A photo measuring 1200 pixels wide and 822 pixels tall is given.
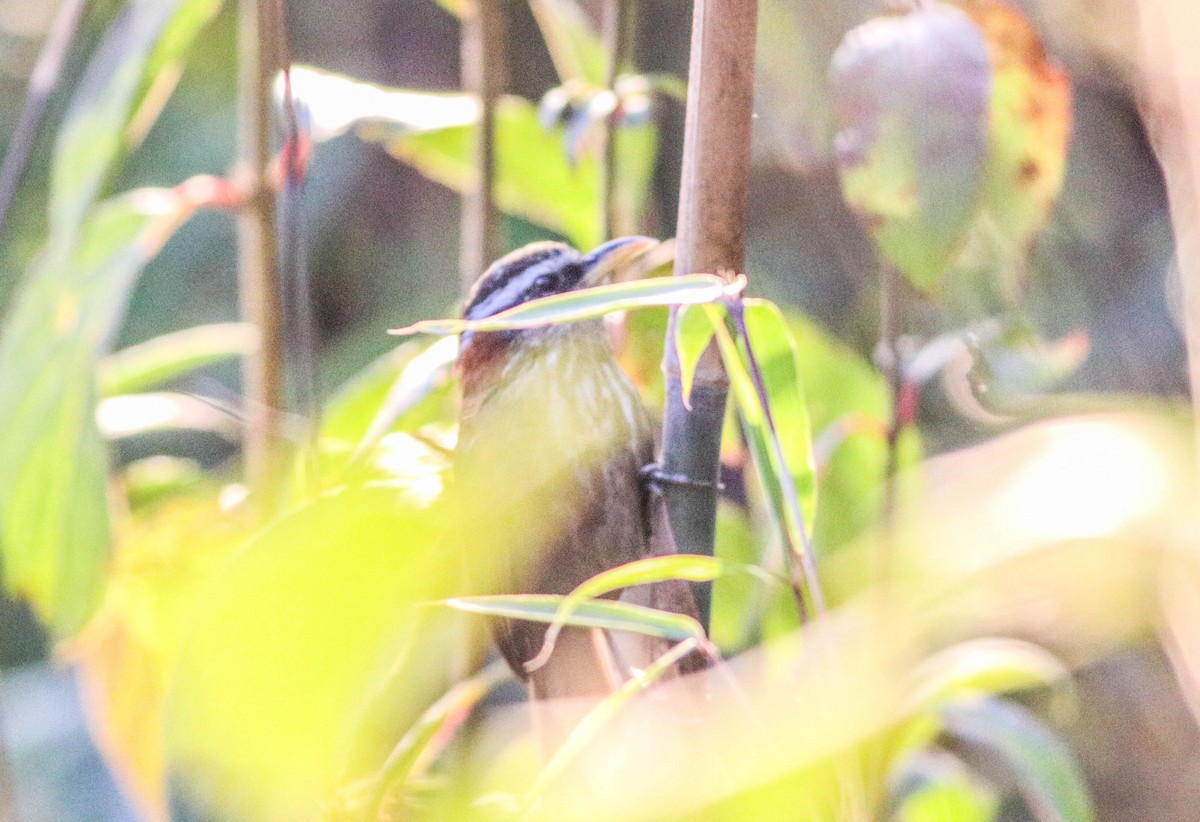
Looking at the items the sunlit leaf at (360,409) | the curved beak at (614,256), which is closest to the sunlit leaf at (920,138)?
the curved beak at (614,256)

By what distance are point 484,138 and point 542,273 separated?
0.42 feet

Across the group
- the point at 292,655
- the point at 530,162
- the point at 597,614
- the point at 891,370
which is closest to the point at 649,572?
the point at 597,614

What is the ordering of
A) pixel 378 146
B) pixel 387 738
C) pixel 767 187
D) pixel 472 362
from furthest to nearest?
pixel 378 146 → pixel 767 187 → pixel 472 362 → pixel 387 738

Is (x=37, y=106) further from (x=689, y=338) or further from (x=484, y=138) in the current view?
(x=689, y=338)

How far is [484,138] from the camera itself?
0.70 meters

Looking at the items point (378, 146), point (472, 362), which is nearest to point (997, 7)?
point (472, 362)

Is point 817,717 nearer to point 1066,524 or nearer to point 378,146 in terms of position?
point 1066,524

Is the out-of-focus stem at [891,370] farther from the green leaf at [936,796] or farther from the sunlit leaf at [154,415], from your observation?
the sunlit leaf at [154,415]

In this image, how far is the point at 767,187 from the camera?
1.05 m

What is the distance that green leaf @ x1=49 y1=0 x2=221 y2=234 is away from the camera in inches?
24.3

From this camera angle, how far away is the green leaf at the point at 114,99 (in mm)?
616

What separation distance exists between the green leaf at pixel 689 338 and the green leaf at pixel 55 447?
325 millimetres

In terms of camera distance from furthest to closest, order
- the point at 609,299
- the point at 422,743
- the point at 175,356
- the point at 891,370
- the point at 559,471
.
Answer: the point at 175,356 < the point at 559,471 < the point at 891,370 < the point at 422,743 < the point at 609,299

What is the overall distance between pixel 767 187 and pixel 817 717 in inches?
27.7
